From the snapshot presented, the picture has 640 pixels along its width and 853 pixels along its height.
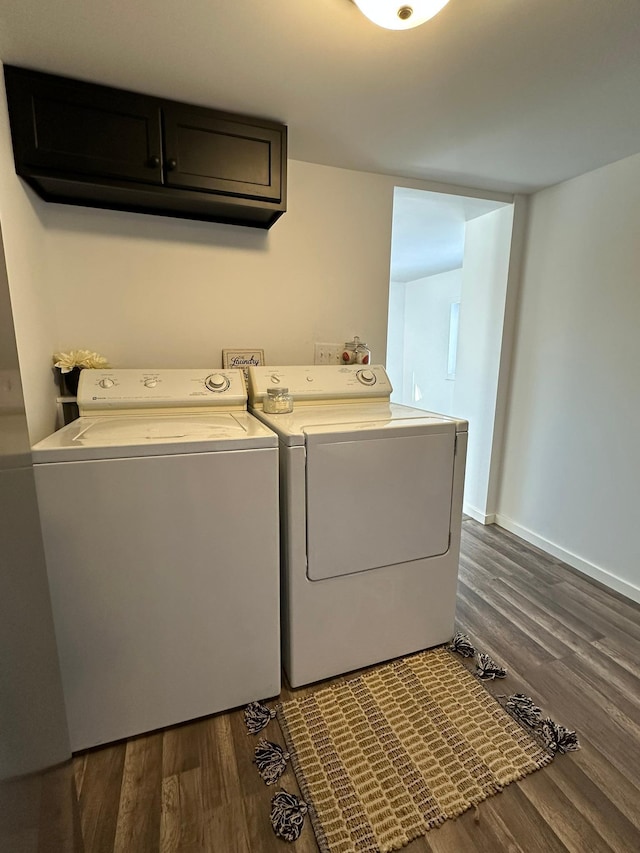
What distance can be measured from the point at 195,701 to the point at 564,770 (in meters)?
1.19

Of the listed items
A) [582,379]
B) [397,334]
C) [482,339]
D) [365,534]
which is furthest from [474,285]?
[397,334]

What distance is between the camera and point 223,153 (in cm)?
160

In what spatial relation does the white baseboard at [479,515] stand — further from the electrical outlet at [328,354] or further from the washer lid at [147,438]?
the washer lid at [147,438]

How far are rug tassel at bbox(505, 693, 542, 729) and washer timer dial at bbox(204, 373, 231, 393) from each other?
1.68 meters

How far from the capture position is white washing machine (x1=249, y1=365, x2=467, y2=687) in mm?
1355

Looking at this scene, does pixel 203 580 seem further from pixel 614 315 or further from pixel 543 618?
pixel 614 315

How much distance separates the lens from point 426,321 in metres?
5.30

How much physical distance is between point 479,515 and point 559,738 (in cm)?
178

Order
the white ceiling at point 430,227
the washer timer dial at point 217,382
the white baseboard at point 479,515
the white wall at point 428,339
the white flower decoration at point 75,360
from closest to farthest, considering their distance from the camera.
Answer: the white flower decoration at point 75,360, the washer timer dial at point 217,382, the white ceiling at point 430,227, the white baseboard at point 479,515, the white wall at point 428,339

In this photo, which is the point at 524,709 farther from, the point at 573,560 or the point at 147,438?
the point at 147,438

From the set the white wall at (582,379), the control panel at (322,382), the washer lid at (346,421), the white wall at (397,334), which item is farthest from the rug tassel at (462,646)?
the white wall at (397,334)

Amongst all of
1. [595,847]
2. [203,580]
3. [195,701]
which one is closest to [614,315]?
[595,847]

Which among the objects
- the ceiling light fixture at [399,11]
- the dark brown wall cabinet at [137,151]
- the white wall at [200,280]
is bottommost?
the white wall at [200,280]

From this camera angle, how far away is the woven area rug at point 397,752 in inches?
42.0
